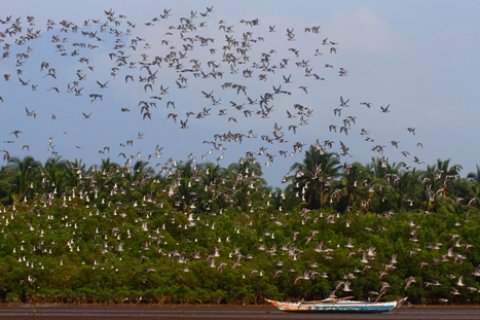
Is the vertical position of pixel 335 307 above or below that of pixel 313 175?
below

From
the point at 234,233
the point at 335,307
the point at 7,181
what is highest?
the point at 7,181

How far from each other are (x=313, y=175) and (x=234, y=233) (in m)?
12.4

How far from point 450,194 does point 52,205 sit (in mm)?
37781

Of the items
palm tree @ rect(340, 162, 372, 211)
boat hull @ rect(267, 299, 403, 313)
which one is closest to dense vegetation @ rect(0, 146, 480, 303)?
palm tree @ rect(340, 162, 372, 211)

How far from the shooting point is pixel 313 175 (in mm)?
104875

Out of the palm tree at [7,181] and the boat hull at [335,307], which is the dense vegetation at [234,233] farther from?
the boat hull at [335,307]

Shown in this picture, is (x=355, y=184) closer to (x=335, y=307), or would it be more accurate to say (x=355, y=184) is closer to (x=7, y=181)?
(x=335, y=307)

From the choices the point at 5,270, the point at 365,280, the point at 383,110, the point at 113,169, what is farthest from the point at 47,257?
the point at 383,110

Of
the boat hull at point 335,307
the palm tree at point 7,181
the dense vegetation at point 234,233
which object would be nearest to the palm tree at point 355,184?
the dense vegetation at point 234,233

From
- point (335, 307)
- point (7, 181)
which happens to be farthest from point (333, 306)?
point (7, 181)

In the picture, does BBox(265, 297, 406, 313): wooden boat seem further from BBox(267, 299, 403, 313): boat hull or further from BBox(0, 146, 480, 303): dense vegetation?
BBox(0, 146, 480, 303): dense vegetation

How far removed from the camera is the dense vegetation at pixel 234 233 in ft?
282

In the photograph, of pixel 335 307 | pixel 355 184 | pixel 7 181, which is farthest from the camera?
pixel 7 181

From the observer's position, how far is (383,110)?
5150cm
